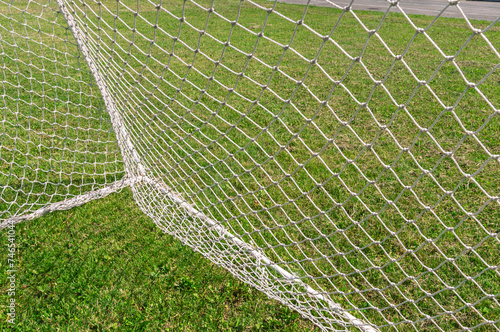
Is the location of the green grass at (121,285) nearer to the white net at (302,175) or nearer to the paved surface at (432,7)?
the white net at (302,175)

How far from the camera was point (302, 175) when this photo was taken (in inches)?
120

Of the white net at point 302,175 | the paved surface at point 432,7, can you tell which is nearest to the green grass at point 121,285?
the white net at point 302,175

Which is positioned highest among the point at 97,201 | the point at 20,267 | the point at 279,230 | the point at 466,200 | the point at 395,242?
the point at 466,200

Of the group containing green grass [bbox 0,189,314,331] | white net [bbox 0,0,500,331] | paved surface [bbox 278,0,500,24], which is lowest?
green grass [bbox 0,189,314,331]

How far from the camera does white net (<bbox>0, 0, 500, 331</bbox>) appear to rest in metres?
1.79

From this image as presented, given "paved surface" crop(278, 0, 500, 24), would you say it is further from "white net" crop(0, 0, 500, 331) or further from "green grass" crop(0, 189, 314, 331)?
"green grass" crop(0, 189, 314, 331)

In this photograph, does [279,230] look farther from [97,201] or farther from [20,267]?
[20,267]

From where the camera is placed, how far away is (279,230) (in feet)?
8.07

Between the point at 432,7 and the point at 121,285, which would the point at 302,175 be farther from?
the point at 432,7

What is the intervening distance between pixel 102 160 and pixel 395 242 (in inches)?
107

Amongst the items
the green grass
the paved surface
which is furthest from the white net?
the paved surface

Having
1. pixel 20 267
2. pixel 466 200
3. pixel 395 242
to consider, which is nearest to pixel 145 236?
pixel 20 267

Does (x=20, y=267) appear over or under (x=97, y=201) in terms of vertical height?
under

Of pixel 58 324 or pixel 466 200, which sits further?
pixel 466 200
